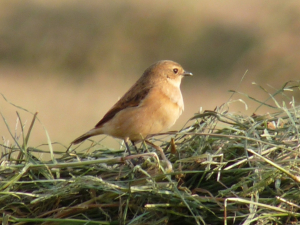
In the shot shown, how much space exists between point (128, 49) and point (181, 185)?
10524 millimetres

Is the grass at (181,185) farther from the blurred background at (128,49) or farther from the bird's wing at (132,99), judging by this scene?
the blurred background at (128,49)

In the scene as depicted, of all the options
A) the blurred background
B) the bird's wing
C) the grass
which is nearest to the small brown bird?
the bird's wing

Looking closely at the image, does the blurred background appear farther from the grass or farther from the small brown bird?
the grass

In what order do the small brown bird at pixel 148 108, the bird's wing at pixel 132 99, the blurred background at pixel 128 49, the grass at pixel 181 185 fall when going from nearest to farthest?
1. the grass at pixel 181 185
2. the small brown bird at pixel 148 108
3. the bird's wing at pixel 132 99
4. the blurred background at pixel 128 49

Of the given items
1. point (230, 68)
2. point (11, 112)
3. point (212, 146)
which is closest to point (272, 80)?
point (230, 68)

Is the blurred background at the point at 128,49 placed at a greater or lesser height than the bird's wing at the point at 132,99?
greater

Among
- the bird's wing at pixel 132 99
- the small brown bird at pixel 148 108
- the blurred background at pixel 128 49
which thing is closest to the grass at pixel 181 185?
the small brown bird at pixel 148 108

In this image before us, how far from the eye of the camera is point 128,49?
14.0 metres

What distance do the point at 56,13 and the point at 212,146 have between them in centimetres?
1143

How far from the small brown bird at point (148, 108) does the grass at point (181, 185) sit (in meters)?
1.44

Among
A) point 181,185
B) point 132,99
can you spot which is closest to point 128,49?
point 132,99

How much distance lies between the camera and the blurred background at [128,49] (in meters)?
12.1

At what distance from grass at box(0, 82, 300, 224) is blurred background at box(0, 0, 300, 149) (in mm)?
7129

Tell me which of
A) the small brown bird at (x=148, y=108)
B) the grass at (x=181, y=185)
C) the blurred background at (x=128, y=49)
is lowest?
the grass at (x=181, y=185)
